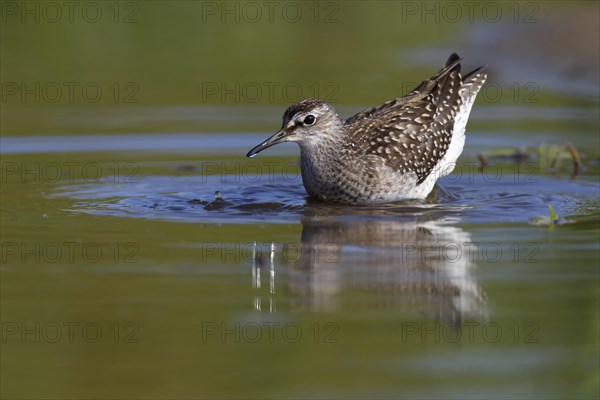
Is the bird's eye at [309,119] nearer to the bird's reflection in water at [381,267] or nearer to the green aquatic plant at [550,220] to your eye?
the bird's reflection in water at [381,267]

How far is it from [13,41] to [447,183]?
11507 mm

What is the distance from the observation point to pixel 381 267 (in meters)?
9.32

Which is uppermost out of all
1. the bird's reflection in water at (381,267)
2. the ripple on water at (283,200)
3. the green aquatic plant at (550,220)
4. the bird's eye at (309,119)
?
the bird's eye at (309,119)

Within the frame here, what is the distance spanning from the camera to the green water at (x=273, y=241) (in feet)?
23.9

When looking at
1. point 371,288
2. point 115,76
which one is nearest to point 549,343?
point 371,288

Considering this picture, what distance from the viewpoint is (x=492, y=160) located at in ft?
47.7

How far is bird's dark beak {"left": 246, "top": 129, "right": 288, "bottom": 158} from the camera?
12117 mm

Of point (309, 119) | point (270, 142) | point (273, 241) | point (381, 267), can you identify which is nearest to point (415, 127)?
point (309, 119)

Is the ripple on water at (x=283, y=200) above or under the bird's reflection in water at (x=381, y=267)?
above

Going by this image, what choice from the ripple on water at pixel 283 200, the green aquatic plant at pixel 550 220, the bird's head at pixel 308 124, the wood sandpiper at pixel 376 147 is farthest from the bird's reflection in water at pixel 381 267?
the bird's head at pixel 308 124

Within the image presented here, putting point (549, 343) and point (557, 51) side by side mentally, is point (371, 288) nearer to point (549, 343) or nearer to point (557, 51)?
point (549, 343)

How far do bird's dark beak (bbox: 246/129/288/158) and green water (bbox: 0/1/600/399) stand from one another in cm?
53

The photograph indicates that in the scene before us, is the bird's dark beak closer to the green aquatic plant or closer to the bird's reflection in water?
the bird's reflection in water

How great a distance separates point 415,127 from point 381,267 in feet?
13.5
